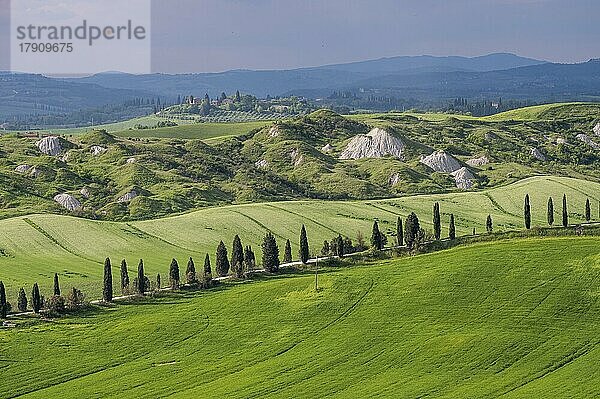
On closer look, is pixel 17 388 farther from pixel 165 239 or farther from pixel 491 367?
pixel 165 239

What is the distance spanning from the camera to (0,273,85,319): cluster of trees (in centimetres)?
11206

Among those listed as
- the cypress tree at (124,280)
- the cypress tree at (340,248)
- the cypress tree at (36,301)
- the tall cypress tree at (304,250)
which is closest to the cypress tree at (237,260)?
the tall cypress tree at (304,250)

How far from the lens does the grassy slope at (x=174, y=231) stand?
144000mm

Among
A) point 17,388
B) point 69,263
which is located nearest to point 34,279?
point 69,263

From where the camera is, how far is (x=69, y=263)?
147250 mm

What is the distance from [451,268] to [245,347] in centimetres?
3302

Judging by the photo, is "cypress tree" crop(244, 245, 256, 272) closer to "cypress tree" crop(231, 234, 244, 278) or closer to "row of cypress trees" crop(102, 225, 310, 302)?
"row of cypress trees" crop(102, 225, 310, 302)

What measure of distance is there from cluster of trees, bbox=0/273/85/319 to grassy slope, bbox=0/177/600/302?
1045cm

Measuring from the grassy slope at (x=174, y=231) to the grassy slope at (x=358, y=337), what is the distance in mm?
23671

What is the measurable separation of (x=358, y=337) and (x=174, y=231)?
7746cm

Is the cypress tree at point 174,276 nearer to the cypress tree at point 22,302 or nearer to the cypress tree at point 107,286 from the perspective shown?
the cypress tree at point 107,286

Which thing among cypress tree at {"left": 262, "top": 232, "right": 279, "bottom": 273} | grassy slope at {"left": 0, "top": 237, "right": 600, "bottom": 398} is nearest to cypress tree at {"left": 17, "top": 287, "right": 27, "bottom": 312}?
grassy slope at {"left": 0, "top": 237, "right": 600, "bottom": 398}

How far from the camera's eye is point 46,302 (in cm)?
11538

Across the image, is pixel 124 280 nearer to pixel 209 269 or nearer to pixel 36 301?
pixel 209 269
